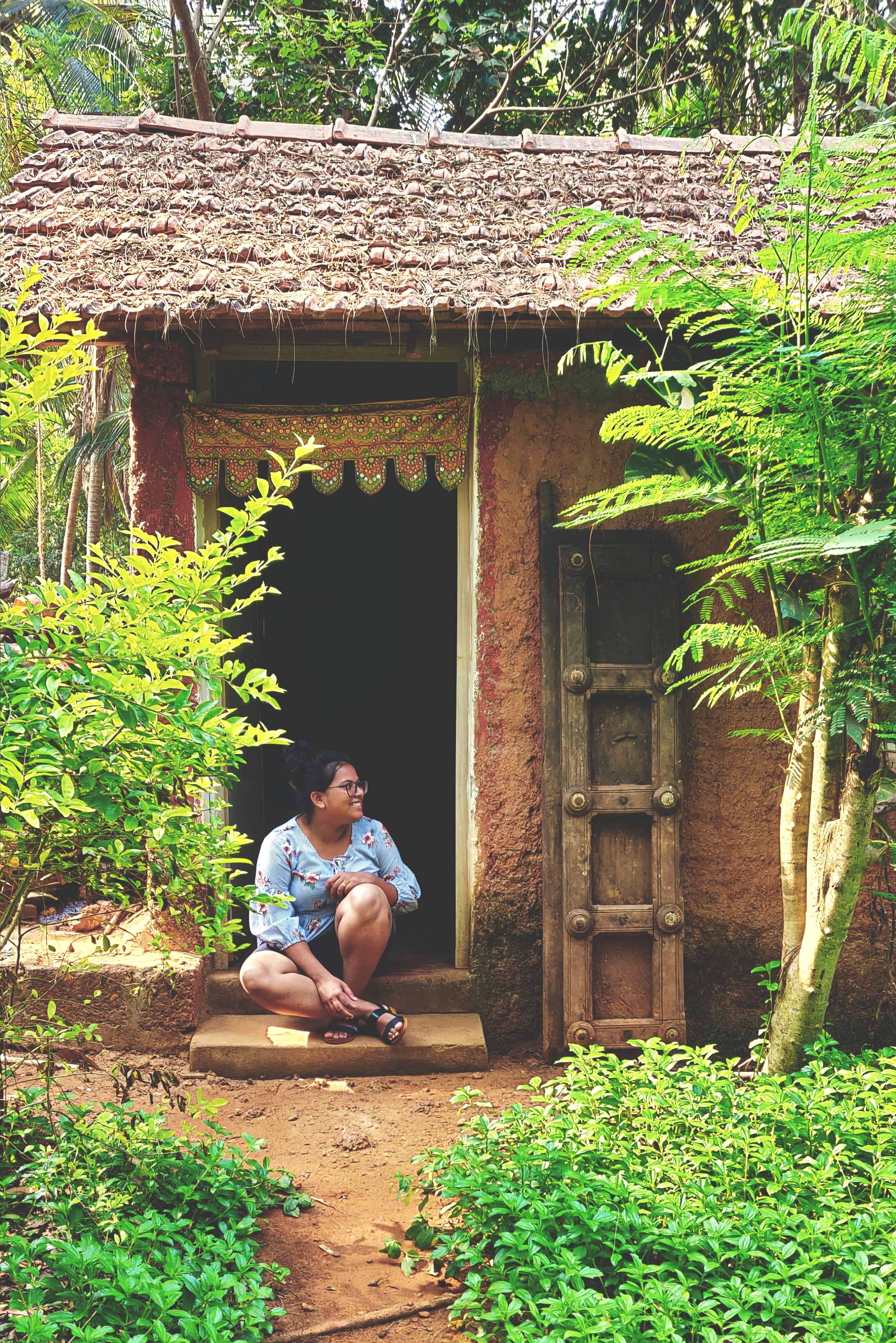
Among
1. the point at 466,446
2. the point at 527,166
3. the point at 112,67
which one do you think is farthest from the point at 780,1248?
the point at 112,67

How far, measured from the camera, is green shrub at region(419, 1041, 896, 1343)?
2334 mm

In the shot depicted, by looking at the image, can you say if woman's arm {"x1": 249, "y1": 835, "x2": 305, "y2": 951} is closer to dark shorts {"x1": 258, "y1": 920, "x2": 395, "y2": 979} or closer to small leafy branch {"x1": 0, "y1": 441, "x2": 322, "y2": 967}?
dark shorts {"x1": 258, "y1": 920, "x2": 395, "y2": 979}

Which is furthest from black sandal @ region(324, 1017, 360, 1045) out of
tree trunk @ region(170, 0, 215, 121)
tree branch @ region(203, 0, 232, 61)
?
tree branch @ region(203, 0, 232, 61)

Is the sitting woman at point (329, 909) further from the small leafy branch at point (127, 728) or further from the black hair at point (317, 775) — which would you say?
the small leafy branch at point (127, 728)

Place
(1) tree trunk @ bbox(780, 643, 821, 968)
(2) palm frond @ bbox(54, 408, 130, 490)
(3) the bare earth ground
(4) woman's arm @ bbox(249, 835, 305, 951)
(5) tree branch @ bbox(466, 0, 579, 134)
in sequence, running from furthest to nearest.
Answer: (5) tree branch @ bbox(466, 0, 579, 134), (2) palm frond @ bbox(54, 408, 130, 490), (4) woman's arm @ bbox(249, 835, 305, 951), (1) tree trunk @ bbox(780, 643, 821, 968), (3) the bare earth ground

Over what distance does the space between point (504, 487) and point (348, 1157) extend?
9.15ft

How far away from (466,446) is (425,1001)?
2.51m

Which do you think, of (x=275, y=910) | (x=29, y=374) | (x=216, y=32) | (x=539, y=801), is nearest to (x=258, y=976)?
(x=275, y=910)

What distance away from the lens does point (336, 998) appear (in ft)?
14.3

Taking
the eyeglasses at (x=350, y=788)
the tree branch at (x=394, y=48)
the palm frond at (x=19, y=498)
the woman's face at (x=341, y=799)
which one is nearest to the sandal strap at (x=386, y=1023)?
the woman's face at (x=341, y=799)

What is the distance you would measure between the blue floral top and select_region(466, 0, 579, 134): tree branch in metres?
7.24

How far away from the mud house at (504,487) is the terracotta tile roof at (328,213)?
0.06 ft

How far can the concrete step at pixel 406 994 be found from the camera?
15.2ft

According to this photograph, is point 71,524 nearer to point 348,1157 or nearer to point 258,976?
point 258,976
